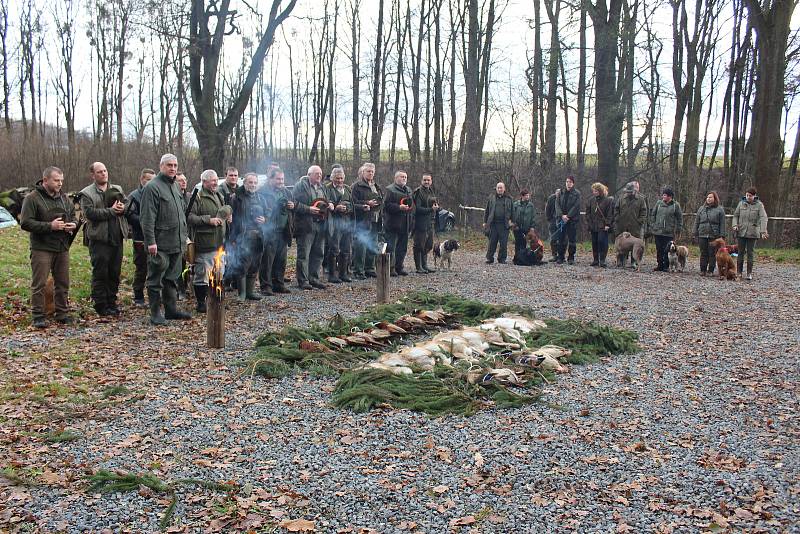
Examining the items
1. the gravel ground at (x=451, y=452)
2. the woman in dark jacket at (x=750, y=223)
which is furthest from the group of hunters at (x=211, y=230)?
the woman in dark jacket at (x=750, y=223)

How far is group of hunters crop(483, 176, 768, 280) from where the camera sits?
15.1 meters

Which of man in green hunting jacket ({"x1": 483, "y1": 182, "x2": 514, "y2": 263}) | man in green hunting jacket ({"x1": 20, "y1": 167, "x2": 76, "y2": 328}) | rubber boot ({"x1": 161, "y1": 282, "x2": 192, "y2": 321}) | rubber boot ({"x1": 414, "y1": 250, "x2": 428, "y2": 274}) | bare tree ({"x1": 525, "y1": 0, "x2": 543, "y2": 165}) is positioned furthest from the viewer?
bare tree ({"x1": 525, "y1": 0, "x2": 543, "y2": 165})

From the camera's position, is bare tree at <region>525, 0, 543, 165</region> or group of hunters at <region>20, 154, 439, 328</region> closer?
group of hunters at <region>20, 154, 439, 328</region>

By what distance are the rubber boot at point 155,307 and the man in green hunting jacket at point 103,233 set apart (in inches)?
36.3

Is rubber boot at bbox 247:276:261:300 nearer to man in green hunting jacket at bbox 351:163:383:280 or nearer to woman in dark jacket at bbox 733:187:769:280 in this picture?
man in green hunting jacket at bbox 351:163:383:280

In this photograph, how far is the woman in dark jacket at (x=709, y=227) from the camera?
15336mm

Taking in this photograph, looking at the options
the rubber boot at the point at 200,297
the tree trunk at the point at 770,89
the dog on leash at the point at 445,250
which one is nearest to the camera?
the rubber boot at the point at 200,297

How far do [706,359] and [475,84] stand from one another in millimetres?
19420

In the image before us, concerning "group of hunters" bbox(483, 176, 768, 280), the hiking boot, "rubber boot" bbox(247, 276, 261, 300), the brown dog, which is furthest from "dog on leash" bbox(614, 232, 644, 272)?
"rubber boot" bbox(247, 276, 261, 300)

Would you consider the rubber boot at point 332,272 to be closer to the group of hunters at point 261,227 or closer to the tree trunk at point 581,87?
the group of hunters at point 261,227

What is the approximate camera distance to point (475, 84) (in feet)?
84.7

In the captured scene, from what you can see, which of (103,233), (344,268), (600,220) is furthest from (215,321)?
(600,220)

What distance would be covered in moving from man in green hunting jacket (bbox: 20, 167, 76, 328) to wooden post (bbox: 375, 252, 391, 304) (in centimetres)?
457

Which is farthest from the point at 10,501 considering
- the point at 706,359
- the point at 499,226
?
the point at 499,226
